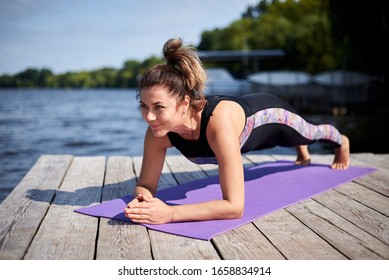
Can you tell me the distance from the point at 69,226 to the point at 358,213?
153 cm

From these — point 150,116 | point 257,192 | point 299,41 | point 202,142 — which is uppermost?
point 299,41

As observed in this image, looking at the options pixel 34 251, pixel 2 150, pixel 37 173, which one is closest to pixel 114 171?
pixel 37 173

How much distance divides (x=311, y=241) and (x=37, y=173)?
2.41 metres

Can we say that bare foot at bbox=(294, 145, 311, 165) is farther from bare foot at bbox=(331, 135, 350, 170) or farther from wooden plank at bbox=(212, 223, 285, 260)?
wooden plank at bbox=(212, 223, 285, 260)

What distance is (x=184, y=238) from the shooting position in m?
2.14

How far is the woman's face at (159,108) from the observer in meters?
2.22

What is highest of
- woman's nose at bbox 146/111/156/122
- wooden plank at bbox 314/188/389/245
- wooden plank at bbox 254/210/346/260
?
woman's nose at bbox 146/111/156/122

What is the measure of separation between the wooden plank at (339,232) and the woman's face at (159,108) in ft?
2.79

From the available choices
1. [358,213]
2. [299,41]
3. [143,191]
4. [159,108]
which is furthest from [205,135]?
[299,41]

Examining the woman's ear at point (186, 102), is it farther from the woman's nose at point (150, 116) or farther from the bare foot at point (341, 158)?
the bare foot at point (341, 158)

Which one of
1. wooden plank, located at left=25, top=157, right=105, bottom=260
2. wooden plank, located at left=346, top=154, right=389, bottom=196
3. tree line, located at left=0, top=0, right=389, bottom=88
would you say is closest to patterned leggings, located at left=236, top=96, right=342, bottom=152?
wooden plank, located at left=346, top=154, right=389, bottom=196

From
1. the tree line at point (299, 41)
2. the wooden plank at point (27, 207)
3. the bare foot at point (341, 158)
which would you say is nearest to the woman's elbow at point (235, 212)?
the wooden plank at point (27, 207)

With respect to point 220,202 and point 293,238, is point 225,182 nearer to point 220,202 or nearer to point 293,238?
point 220,202

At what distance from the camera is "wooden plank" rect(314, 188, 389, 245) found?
2299 millimetres
